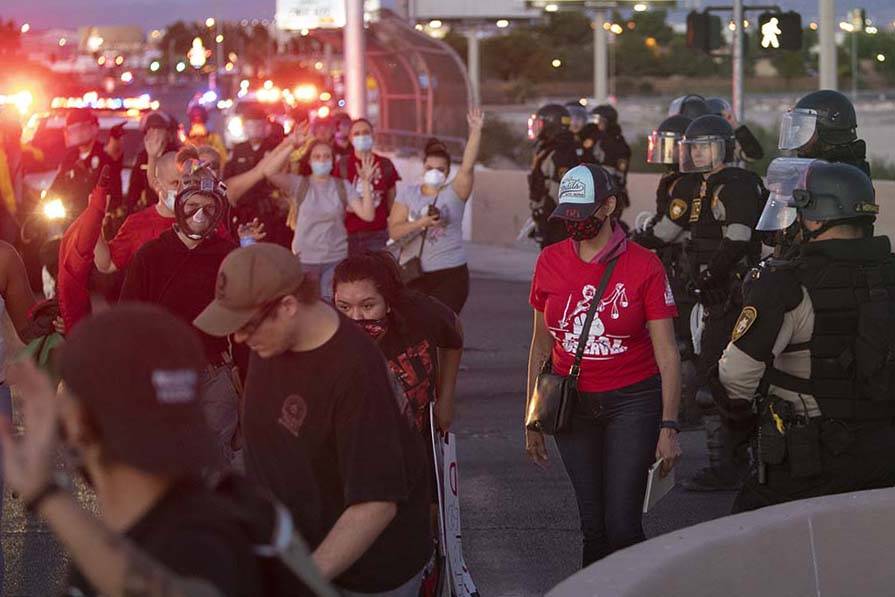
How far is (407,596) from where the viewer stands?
468 cm

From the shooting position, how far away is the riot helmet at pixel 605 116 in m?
16.6

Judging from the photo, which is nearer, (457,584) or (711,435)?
(457,584)

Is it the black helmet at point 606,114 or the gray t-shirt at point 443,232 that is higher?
the gray t-shirt at point 443,232

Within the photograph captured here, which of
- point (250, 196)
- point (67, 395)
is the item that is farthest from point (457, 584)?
point (250, 196)

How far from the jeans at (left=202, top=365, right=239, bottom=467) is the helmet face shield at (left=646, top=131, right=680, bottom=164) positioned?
4.07m

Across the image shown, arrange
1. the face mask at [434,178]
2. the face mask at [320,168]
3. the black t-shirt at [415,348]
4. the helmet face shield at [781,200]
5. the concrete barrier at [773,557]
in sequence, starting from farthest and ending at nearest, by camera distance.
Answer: the face mask at [320,168] < the face mask at [434,178] < the helmet face shield at [781,200] < the black t-shirt at [415,348] < the concrete barrier at [773,557]

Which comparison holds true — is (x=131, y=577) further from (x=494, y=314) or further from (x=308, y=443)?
(x=494, y=314)

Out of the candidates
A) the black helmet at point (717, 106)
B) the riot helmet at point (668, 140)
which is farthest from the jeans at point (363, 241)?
the black helmet at point (717, 106)

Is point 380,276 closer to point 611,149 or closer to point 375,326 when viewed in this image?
point 375,326

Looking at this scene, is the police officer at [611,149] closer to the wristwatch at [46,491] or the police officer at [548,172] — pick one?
the police officer at [548,172]

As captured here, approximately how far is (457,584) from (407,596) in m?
1.33

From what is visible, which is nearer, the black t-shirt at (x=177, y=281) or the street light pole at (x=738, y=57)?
the black t-shirt at (x=177, y=281)

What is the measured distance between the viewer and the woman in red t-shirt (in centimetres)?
634

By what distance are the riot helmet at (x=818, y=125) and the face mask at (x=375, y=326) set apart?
410 cm
